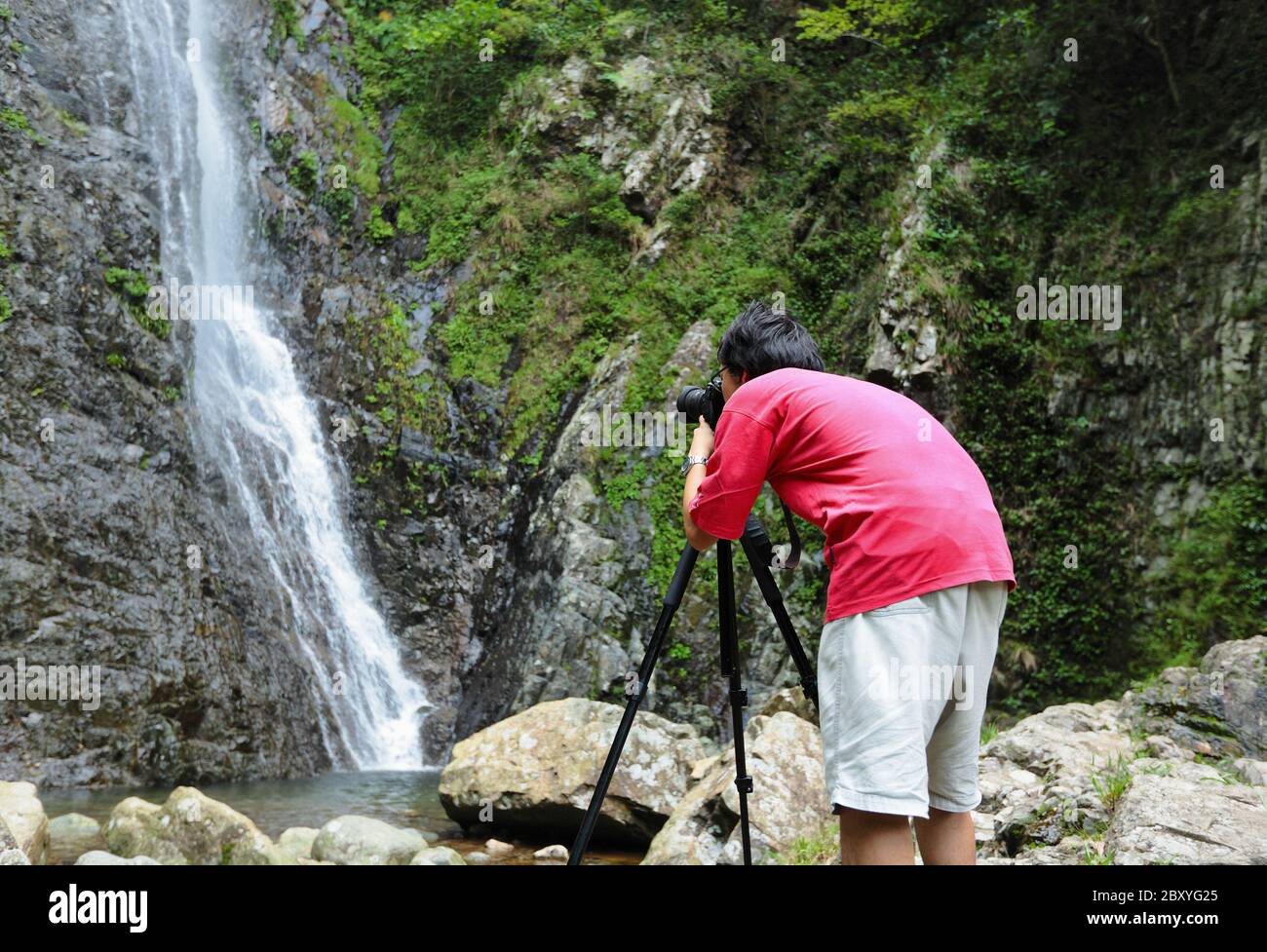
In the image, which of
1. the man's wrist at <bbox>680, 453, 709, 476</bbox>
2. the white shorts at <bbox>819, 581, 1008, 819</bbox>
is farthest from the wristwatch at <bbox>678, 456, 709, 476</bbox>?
the white shorts at <bbox>819, 581, 1008, 819</bbox>

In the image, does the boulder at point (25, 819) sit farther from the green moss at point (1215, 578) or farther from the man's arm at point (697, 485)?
the green moss at point (1215, 578)

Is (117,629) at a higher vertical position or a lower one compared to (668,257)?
lower

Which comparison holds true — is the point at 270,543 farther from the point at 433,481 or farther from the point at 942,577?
the point at 942,577

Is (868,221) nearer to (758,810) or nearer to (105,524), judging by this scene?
(758,810)

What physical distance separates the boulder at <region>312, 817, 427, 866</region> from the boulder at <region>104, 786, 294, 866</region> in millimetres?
212

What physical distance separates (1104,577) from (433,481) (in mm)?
7694

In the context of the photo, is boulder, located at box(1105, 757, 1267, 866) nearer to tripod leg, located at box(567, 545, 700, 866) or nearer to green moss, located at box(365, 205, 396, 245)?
tripod leg, located at box(567, 545, 700, 866)

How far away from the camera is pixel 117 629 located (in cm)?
858

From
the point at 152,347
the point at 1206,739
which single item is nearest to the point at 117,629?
the point at 152,347

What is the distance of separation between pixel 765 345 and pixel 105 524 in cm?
866

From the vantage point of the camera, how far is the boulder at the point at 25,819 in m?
4.57

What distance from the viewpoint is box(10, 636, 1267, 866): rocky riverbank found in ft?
9.15

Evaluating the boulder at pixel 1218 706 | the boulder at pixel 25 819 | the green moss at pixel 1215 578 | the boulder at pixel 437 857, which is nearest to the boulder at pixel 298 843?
the boulder at pixel 437 857

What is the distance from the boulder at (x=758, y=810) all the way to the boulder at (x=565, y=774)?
95cm
